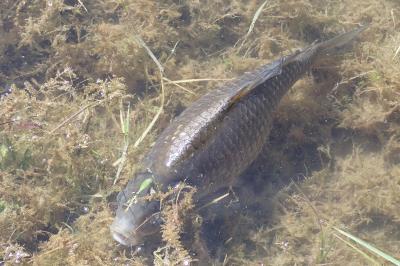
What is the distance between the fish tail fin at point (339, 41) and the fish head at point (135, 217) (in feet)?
8.40

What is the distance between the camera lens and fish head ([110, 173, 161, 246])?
386 cm

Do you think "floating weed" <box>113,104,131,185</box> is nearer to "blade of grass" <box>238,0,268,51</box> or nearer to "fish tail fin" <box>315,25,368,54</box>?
"blade of grass" <box>238,0,268,51</box>

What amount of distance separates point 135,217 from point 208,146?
35.4 inches

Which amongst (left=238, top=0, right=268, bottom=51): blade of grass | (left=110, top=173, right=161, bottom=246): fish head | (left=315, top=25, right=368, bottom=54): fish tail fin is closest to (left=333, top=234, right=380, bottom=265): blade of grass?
(left=110, top=173, right=161, bottom=246): fish head

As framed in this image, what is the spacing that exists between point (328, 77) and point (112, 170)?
271 cm

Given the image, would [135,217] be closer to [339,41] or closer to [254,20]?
[254,20]

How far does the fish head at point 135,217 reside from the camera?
386 centimetres

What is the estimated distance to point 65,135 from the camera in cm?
462

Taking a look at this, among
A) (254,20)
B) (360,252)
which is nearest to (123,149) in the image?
(254,20)

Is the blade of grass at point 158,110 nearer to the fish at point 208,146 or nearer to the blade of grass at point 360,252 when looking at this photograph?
the fish at point 208,146

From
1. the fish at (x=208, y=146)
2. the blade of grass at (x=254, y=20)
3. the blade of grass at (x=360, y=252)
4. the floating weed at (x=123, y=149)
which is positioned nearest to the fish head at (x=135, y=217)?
the fish at (x=208, y=146)

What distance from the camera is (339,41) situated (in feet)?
17.2

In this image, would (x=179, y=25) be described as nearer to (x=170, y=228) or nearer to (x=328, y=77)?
(x=328, y=77)

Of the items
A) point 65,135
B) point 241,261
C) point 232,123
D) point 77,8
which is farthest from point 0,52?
point 241,261
